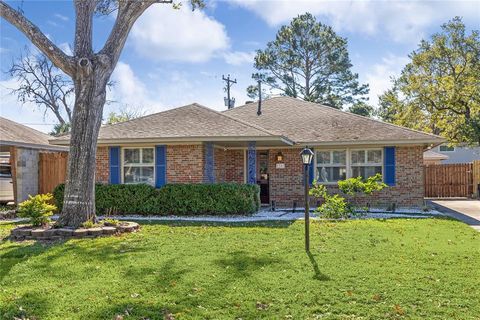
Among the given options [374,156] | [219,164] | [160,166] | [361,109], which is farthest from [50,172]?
[361,109]

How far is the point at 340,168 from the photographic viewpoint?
54.4ft

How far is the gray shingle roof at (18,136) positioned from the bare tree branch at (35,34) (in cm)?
557

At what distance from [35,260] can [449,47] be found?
82.2ft

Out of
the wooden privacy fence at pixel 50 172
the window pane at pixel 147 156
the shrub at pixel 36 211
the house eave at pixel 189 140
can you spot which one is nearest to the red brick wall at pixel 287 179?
the house eave at pixel 189 140

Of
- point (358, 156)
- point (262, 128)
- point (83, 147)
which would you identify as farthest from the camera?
point (262, 128)

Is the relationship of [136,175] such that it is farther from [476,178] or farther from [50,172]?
[476,178]

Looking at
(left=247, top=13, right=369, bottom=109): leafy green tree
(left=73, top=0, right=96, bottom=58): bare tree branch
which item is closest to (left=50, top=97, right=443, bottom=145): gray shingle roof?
(left=73, top=0, right=96, bottom=58): bare tree branch

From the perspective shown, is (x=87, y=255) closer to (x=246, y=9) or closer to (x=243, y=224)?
(x=243, y=224)

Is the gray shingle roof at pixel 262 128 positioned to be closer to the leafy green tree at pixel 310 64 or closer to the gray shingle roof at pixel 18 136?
the gray shingle roof at pixel 18 136

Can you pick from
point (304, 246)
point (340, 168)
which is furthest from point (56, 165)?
point (304, 246)

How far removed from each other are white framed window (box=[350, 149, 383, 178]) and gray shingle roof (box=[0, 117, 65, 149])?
11.2 metres

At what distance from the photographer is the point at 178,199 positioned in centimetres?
1362

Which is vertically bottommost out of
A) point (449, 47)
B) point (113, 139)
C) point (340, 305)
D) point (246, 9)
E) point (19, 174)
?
point (340, 305)

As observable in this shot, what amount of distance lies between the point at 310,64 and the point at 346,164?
77.7ft
